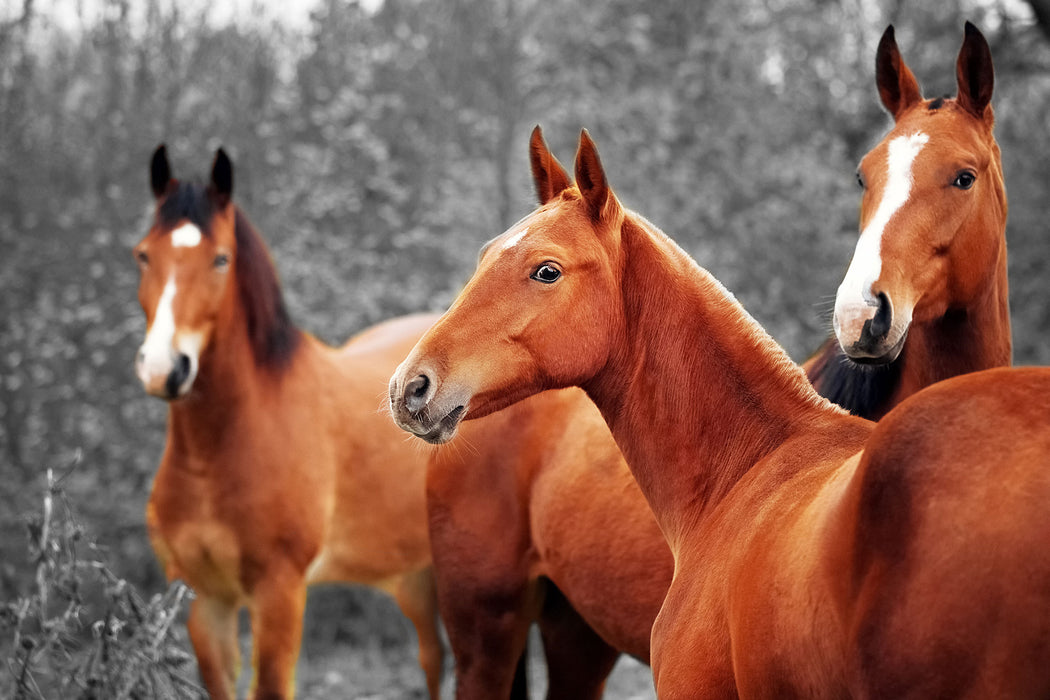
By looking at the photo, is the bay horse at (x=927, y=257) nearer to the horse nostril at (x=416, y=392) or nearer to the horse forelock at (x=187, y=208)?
the horse nostril at (x=416, y=392)

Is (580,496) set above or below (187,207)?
below

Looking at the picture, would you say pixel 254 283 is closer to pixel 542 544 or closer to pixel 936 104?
pixel 542 544

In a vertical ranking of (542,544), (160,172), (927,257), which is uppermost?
(160,172)

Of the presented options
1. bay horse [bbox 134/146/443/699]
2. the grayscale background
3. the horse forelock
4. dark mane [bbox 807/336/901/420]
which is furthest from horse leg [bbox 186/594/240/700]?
dark mane [bbox 807/336/901/420]

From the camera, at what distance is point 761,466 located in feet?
8.00

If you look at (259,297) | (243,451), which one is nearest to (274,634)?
(243,451)

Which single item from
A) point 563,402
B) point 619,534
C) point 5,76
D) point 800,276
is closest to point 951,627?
point 619,534

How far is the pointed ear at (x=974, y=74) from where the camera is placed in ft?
9.93

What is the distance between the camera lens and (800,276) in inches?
321

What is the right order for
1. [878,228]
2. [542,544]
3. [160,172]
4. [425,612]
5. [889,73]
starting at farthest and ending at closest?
[425,612], [160,172], [542,544], [889,73], [878,228]

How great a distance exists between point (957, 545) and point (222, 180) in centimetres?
441

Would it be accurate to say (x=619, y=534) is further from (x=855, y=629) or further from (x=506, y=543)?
(x=855, y=629)

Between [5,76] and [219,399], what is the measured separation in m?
4.23

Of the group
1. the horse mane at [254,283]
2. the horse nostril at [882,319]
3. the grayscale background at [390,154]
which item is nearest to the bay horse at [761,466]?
the horse nostril at [882,319]
